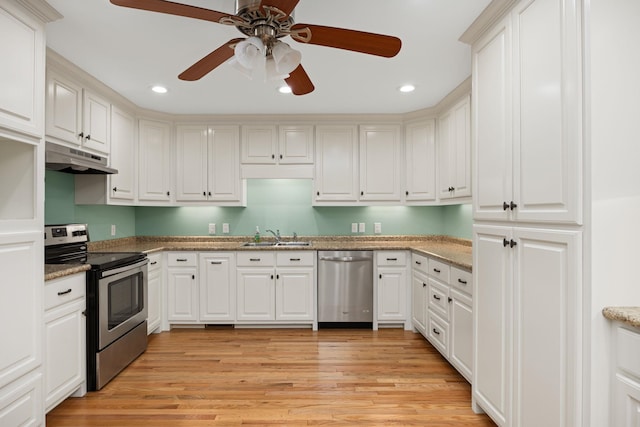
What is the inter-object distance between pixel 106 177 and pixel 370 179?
8.90ft

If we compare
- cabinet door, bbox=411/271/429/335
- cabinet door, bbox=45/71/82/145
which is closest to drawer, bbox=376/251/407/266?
cabinet door, bbox=411/271/429/335

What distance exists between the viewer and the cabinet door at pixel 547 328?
1.32 metres

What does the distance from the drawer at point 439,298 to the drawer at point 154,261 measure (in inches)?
108

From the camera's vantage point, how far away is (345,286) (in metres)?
3.69

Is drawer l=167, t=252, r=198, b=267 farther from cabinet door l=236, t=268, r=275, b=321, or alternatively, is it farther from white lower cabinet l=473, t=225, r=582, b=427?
white lower cabinet l=473, t=225, r=582, b=427

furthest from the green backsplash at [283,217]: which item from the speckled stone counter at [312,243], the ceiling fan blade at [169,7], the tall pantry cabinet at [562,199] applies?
the ceiling fan blade at [169,7]

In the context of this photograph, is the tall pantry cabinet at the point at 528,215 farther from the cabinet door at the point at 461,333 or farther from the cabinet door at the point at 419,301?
the cabinet door at the point at 419,301

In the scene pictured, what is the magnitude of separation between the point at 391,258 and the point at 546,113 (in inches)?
96.1

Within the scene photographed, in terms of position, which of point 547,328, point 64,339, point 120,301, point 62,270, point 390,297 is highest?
point 62,270

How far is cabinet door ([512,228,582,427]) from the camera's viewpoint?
1316 millimetres

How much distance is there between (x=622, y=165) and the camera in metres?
1.27

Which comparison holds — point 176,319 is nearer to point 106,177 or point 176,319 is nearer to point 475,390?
point 106,177

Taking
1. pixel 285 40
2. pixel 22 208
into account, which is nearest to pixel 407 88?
pixel 285 40

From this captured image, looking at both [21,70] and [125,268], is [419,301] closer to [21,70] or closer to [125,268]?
[125,268]
